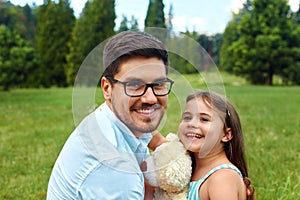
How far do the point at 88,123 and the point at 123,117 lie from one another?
0.13 m

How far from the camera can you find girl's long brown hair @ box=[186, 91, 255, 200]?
1.95 m

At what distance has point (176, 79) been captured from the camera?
5.71 ft

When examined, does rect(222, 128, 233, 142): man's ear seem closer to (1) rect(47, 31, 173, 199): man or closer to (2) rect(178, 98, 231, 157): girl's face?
(2) rect(178, 98, 231, 157): girl's face

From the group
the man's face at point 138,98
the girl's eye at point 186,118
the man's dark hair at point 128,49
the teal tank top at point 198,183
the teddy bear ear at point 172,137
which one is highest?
the man's dark hair at point 128,49

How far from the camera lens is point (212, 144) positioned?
2.00m

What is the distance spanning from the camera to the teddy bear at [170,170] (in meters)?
1.91

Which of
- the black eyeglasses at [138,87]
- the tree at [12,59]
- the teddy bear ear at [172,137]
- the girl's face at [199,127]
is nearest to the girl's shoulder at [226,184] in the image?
the girl's face at [199,127]

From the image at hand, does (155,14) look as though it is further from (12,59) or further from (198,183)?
(12,59)

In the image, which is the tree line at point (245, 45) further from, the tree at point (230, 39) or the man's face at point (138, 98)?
the man's face at point (138, 98)

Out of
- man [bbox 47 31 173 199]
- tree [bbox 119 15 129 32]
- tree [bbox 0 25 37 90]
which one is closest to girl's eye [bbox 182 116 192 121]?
man [bbox 47 31 173 199]

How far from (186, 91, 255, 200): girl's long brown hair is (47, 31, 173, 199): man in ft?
1.16

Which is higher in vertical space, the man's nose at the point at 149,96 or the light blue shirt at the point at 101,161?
the man's nose at the point at 149,96

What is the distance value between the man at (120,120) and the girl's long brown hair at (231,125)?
1.16ft

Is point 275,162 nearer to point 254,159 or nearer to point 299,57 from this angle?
point 254,159
